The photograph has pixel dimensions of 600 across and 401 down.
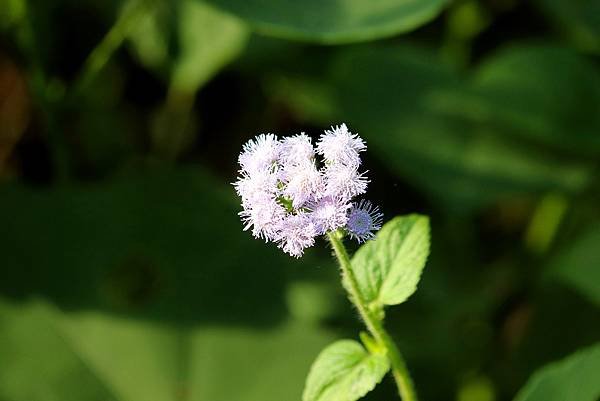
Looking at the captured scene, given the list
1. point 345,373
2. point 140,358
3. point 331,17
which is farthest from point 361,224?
point 140,358

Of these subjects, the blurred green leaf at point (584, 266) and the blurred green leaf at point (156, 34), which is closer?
the blurred green leaf at point (584, 266)

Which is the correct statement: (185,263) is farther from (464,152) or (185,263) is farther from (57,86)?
(464,152)

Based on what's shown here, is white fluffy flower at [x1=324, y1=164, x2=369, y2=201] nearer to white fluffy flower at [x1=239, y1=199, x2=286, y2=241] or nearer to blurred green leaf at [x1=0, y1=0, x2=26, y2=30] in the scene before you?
white fluffy flower at [x1=239, y1=199, x2=286, y2=241]

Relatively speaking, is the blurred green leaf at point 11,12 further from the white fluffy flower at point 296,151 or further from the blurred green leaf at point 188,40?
→ the white fluffy flower at point 296,151

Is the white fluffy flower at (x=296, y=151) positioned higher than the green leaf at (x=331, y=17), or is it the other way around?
the green leaf at (x=331, y=17)

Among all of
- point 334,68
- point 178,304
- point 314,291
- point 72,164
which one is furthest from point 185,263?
point 334,68

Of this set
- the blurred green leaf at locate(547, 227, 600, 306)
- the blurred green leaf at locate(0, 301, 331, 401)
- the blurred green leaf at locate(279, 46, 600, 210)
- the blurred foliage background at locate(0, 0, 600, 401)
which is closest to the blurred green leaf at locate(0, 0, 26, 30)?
the blurred foliage background at locate(0, 0, 600, 401)

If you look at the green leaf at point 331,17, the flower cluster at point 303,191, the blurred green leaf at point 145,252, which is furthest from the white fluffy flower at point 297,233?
the blurred green leaf at point 145,252
